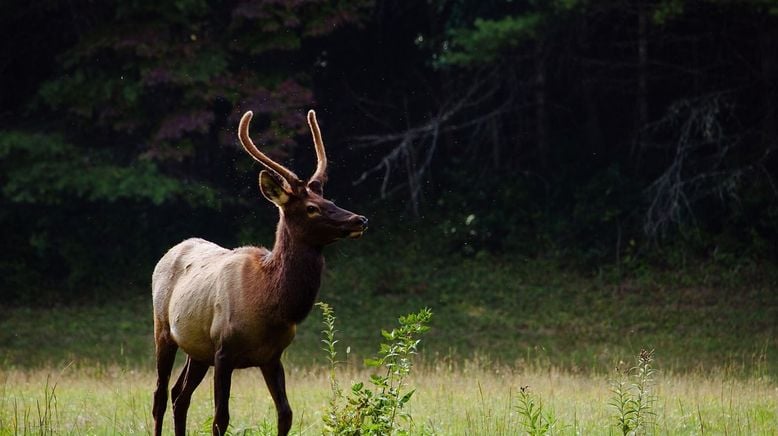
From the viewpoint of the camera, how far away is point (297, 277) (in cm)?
684

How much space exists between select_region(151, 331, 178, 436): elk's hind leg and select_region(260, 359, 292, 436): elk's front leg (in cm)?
116

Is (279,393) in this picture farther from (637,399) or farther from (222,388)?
(637,399)

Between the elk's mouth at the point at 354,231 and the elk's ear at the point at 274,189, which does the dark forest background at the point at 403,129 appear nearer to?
the elk's ear at the point at 274,189

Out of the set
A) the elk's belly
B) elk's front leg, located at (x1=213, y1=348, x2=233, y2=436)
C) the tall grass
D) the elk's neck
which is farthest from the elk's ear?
the tall grass

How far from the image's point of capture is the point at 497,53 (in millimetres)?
20062

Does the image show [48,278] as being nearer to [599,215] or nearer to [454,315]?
[454,315]

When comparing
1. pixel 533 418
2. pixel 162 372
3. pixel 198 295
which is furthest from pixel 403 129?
pixel 533 418

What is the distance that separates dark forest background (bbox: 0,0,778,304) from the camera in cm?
1950

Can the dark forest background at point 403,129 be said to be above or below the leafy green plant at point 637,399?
above

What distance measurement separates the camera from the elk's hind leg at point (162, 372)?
7934 millimetres

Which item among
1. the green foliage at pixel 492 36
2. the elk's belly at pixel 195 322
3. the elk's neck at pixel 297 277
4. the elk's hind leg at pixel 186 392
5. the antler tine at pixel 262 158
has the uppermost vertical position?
the green foliage at pixel 492 36

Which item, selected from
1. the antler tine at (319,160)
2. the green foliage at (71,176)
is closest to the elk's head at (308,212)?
the antler tine at (319,160)

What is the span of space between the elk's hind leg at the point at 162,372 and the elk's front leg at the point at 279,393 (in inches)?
45.8

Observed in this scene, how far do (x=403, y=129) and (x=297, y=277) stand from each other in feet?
57.6
